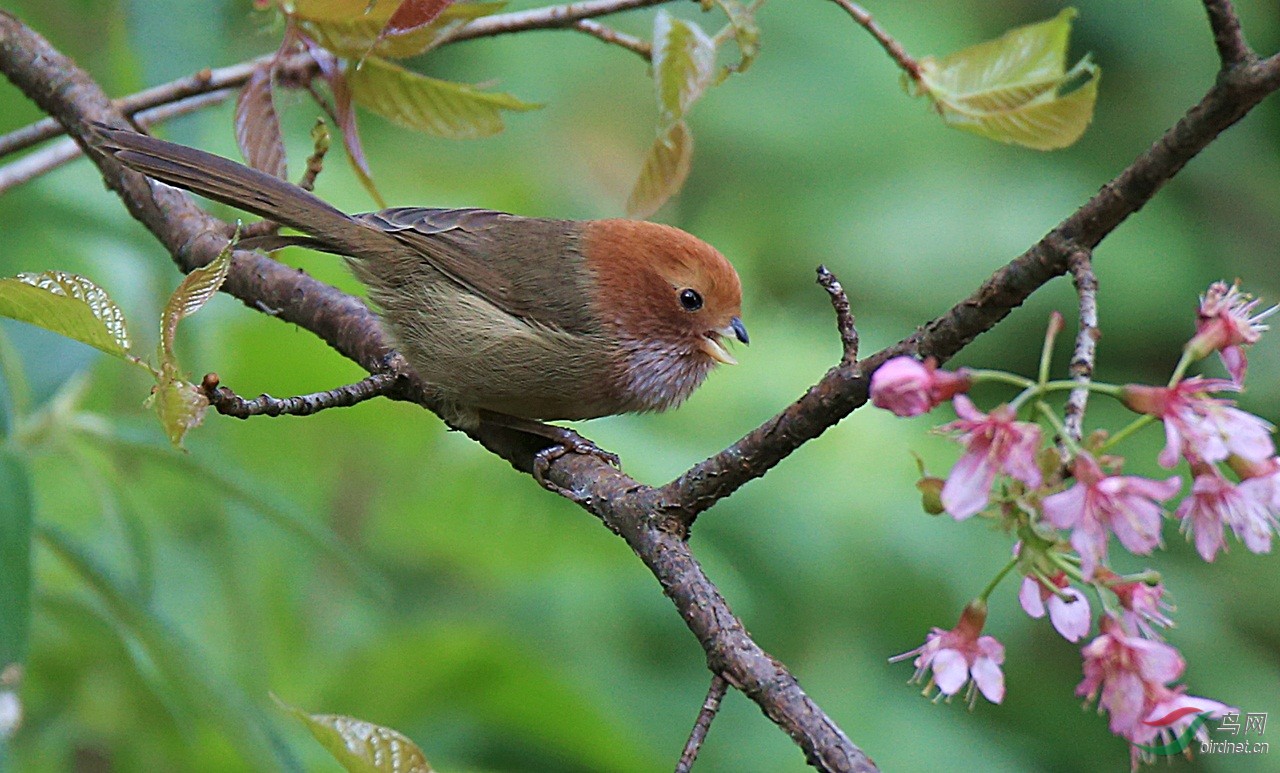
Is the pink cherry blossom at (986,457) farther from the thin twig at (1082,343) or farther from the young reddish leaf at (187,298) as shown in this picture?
the young reddish leaf at (187,298)

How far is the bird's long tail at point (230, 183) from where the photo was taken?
2.78 m

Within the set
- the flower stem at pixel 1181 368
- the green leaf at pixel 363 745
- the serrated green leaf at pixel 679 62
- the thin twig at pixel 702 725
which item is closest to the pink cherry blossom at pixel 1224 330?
the flower stem at pixel 1181 368

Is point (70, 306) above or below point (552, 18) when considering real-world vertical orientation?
below

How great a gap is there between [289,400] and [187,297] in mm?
366

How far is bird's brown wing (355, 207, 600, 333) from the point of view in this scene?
147 inches

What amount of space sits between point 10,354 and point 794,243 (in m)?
4.37

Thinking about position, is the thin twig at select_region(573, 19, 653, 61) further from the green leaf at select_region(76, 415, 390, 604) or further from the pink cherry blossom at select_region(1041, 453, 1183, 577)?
the pink cherry blossom at select_region(1041, 453, 1183, 577)

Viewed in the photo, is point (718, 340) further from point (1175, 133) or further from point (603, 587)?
point (1175, 133)

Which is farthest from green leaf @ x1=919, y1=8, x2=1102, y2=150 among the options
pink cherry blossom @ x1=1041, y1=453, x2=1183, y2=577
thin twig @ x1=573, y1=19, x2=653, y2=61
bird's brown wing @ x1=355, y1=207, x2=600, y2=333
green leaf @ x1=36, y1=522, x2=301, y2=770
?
green leaf @ x1=36, y1=522, x2=301, y2=770

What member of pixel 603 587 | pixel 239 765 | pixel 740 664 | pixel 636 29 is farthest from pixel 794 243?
pixel 740 664

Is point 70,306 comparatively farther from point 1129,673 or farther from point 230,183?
point 1129,673

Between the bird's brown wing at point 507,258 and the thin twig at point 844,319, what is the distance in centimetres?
183

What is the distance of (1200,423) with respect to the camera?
4.77 feet

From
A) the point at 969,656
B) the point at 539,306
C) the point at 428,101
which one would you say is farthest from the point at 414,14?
the point at 969,656
